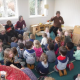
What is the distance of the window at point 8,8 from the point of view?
500 cm

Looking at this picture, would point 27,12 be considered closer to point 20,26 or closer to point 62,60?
point 20,26

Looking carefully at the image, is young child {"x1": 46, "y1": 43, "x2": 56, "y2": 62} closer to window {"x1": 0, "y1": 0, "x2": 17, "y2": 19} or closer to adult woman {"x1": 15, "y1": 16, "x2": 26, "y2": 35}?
adult woman {"x1": 15, "y1": 16, "x2": 26, "y2": 35}

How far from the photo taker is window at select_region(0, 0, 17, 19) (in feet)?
16.4

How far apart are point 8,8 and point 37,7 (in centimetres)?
186

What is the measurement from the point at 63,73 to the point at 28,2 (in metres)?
4.38

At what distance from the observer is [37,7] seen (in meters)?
6.27

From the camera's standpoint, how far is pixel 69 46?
8.52 ft

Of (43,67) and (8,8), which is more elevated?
(8,8)

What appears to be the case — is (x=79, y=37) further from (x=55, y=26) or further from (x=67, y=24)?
(x=67, y=24)

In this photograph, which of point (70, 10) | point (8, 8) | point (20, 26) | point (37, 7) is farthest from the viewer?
point (37, 7)

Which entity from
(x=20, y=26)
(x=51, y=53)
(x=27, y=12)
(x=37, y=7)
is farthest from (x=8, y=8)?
(x=51, y=53)

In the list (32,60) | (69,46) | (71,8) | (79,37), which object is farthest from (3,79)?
(71,8)

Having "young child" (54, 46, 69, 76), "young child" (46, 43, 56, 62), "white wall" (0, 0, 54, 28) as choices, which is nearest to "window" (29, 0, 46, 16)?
"white wall" (0, 0, 54, 28)

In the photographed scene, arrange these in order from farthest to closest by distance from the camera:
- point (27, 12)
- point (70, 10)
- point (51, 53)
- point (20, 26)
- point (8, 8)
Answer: point (70, 10), point (27, 12), point (8, 8), point (20, 26), point (51, 53)
